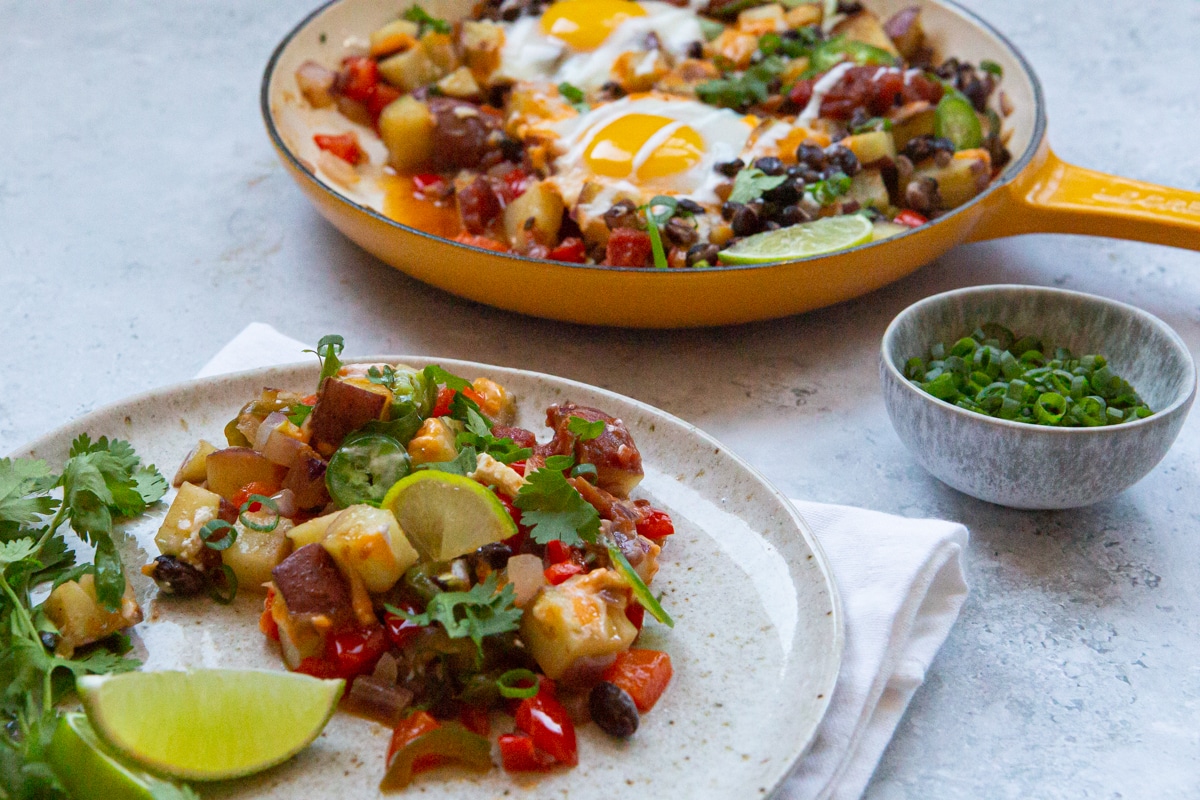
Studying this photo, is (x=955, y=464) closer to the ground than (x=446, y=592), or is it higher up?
closer to the ground

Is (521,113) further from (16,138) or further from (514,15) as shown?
(16,138)

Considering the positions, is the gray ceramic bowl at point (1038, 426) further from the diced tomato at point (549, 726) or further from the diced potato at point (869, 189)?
the diced tomato at point (549, 726)

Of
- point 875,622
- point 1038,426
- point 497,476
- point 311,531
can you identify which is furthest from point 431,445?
point 1038,426

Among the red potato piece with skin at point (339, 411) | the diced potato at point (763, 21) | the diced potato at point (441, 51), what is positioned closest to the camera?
the red potato piece with skin at point (339, 411)

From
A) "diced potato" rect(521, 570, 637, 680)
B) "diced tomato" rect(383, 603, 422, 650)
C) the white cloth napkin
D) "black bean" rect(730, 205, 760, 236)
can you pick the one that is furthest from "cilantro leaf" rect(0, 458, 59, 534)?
"black bean" rect(730, 205, 760, 236)

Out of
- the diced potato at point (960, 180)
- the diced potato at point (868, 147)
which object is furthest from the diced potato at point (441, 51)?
the diced potato at point (960, 180)

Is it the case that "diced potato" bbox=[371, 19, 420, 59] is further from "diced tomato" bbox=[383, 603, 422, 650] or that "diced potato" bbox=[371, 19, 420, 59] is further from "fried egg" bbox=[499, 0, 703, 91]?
"diced tomato" bbox=[383, 603, 422, 650]

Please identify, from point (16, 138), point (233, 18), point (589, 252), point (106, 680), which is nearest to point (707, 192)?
point (589, 252)
